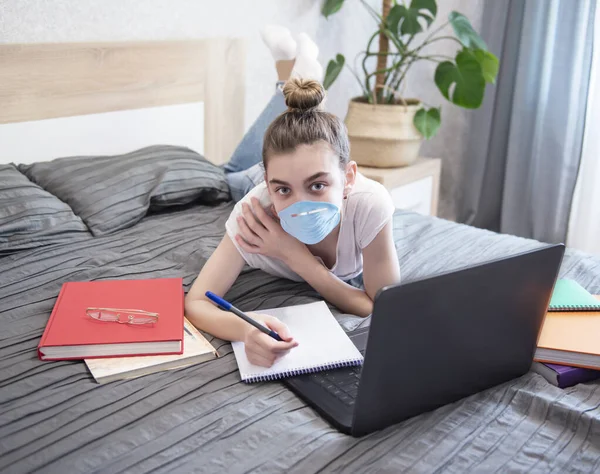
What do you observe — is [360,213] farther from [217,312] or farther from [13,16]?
[13,16]

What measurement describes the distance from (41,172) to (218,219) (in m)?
0.50

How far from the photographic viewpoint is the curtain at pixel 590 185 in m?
2.55

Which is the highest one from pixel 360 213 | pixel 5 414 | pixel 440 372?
pixel 360 213

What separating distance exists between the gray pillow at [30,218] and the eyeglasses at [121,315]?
46 cm

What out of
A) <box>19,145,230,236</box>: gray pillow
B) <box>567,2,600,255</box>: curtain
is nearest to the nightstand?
<box>567,2,600,255</box>: curtain

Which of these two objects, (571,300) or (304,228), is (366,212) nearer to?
(304,228)

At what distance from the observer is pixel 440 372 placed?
91 cm

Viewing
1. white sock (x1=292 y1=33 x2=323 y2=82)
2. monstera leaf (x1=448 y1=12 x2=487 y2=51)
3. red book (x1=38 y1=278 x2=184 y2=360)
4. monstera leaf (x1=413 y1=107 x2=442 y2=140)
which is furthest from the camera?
monstera leaf (x1=413 y1=107 x2=442 y2=140)

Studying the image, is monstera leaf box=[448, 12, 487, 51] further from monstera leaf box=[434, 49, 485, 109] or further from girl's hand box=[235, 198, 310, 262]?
girl's hand box=[235, 198, 310, 262]

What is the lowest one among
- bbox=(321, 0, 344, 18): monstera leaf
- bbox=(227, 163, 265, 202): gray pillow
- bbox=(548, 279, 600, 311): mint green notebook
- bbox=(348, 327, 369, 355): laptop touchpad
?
bbox=(348, 327, 369, 355): laptop touchpad

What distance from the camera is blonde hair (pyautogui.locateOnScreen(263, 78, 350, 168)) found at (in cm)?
119

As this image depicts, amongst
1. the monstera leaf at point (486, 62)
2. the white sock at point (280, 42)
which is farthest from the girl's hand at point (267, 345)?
the monstera leaf at point (486, 62)

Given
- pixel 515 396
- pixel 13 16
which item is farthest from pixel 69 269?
pixel 515 396

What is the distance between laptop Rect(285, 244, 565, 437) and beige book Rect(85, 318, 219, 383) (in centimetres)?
17
